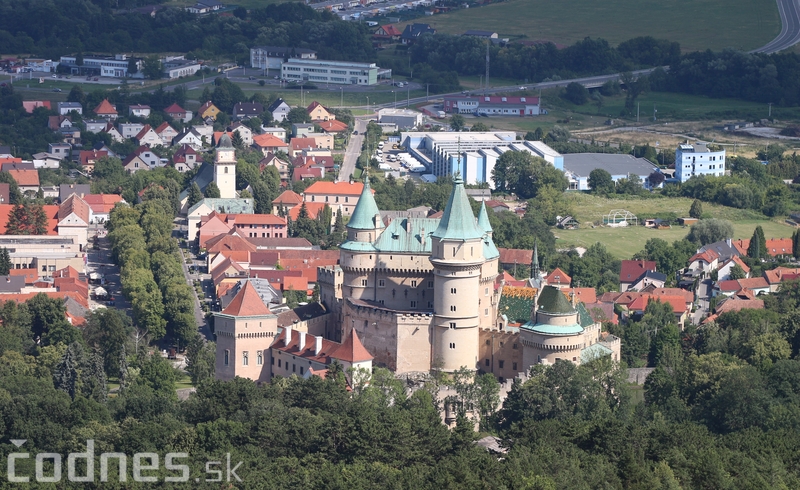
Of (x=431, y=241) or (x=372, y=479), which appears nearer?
(x=372, y=479)

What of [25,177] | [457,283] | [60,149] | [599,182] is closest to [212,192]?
[25,177]

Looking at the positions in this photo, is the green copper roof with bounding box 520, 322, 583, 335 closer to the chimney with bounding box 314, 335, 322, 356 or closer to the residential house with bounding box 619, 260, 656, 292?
the chimney with bounding box 314, 335, 322, 356

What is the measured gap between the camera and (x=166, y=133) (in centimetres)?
17462

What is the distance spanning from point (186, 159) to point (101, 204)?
2133 cm

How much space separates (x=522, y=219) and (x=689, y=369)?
40.5 metres

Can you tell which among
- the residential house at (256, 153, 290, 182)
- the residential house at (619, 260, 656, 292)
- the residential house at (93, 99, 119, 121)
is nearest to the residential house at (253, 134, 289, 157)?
the residential house at (256, 153, 290, 182)

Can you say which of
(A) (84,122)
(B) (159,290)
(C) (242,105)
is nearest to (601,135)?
(C) (242,105)

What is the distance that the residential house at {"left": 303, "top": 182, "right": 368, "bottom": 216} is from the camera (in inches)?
5576

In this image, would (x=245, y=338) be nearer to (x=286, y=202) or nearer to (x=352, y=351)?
(x=352, y=351)

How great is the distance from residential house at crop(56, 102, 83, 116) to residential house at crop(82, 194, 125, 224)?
44.0 meters

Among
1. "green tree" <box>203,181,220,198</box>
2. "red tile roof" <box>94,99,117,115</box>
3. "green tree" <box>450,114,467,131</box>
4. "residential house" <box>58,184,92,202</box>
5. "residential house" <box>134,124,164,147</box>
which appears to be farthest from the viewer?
"red tile roof" <box>94,99,117,115</box>

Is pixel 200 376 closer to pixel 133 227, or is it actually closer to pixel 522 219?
pixel 133 227

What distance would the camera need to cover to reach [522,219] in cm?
13300

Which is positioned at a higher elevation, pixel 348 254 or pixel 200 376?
pixel 348 254
